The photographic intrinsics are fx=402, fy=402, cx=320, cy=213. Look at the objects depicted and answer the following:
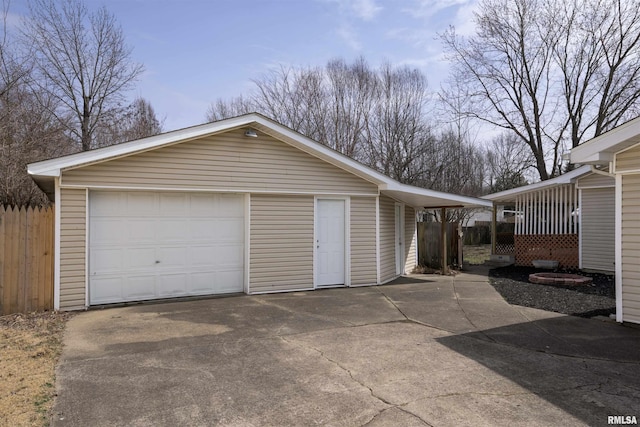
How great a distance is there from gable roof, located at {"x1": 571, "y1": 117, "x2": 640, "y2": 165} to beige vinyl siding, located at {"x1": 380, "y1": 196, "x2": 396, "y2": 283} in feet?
15.4

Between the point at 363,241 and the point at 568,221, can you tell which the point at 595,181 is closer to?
the point at 568,221

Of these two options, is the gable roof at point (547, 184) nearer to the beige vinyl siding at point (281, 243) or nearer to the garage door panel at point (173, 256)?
the beige vinyl siding at point (281, 243)

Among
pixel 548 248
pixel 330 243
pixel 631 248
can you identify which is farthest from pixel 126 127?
pixel 631 248

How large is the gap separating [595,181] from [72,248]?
14.2 meters

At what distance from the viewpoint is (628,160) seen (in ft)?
Answer: 21.1

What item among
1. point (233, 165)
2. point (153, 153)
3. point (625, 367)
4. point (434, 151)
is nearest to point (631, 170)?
point (625, 367)

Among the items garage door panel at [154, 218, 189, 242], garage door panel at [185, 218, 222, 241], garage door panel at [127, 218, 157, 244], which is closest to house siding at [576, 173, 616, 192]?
garage door panel at [185, 218, 222, 241]

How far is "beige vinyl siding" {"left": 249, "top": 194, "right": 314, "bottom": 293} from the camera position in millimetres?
8930

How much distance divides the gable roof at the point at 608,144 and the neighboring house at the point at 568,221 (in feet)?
20.7

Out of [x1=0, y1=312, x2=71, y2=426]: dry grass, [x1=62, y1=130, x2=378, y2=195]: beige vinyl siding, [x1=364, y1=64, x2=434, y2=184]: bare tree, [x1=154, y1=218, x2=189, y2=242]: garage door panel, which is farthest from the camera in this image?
[x1=364, y1=64, x2=434, y2=184]: bare tree

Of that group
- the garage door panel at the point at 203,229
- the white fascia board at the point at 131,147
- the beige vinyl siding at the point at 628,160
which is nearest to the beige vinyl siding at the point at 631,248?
the beige vinyl siding at the point at 628,160

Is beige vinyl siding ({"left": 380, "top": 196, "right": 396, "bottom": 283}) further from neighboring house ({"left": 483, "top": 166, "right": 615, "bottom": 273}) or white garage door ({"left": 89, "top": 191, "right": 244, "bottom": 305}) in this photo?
neighboring house ({"left": 483, "top": 166, "right": 615, "bottom": 273})

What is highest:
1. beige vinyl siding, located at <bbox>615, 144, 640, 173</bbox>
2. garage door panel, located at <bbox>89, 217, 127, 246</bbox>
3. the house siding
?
the house siding

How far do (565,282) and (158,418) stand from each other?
10.3 meters
